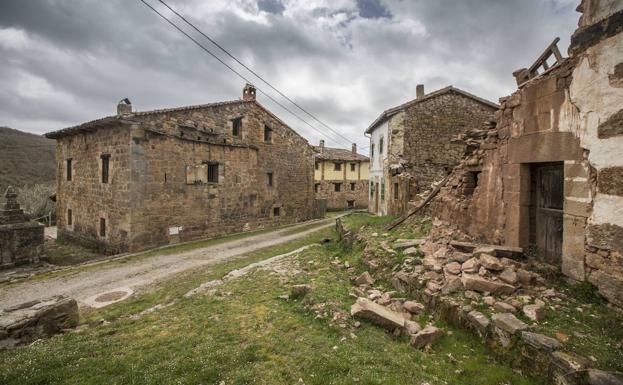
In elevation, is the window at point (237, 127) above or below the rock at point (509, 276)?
above

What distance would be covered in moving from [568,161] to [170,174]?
13675 millimetres

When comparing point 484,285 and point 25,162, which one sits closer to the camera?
point 484,285

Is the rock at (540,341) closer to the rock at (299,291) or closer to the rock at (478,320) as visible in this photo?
the rock at (478,320)

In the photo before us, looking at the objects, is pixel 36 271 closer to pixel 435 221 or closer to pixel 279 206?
pixel 279 206

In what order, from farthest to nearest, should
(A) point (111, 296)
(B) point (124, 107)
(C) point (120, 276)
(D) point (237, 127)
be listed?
(D) point (237, 127) < (B) point (124, 107) < (C) point (120, 276) < (A) point (111, 296)

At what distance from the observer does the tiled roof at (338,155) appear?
99.0 feet

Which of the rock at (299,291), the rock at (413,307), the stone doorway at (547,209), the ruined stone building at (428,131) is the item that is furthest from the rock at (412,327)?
the ruined stone building at (428,131)

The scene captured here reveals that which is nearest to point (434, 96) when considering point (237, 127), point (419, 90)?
point (419, 90)

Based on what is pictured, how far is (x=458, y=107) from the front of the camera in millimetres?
15531

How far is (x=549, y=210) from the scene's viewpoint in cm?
536

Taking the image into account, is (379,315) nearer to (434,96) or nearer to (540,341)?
(540,341)

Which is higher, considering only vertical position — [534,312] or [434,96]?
[434,96]

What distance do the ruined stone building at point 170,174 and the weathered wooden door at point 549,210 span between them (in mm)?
13342

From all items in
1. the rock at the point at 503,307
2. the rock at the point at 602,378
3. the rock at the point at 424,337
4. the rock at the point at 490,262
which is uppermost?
the rock at the point at 490,262
